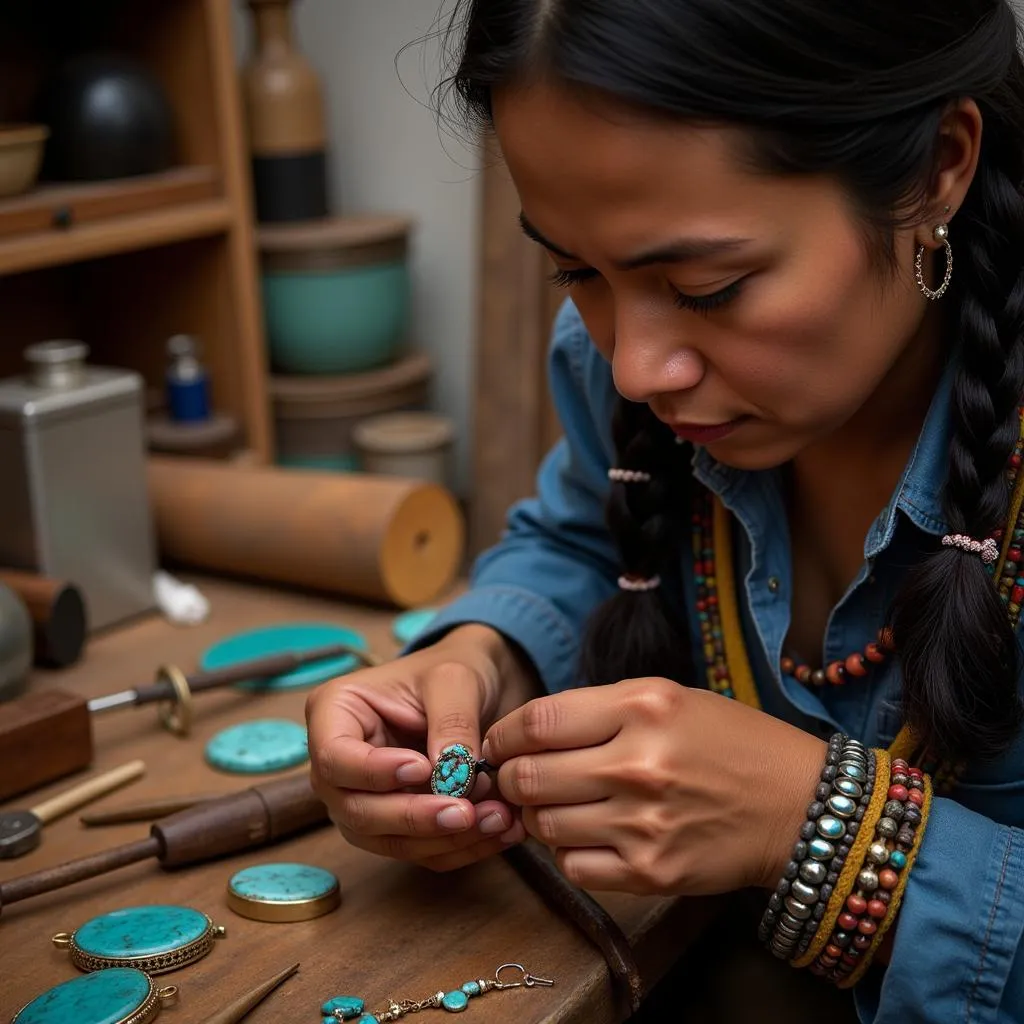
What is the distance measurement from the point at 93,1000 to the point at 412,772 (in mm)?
243

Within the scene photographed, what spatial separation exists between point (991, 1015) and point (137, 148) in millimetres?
1423

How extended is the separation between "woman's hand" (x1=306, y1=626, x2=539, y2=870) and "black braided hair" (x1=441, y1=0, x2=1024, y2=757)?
32 centimetres

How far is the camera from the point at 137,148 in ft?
5.65

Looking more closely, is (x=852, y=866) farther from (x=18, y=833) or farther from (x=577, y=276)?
(x=18, y=833)

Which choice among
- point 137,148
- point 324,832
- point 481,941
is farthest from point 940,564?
point 137,148

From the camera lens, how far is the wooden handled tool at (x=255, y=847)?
890mm

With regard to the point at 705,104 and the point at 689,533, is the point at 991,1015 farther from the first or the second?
the point at 705,104

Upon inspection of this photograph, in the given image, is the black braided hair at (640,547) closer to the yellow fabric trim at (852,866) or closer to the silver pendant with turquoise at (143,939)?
the yellow fabric trim at (852,866)

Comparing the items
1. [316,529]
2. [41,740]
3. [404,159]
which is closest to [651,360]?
[41,740]

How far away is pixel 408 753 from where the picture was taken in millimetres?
915

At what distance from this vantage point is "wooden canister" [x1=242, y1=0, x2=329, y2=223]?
6.77 ft

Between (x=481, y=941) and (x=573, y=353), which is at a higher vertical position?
(x=573, y=353)

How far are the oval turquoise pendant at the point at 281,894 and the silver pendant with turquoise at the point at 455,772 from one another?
12 cm

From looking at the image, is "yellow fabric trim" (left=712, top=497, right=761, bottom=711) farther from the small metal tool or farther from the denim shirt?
the small metal tool
